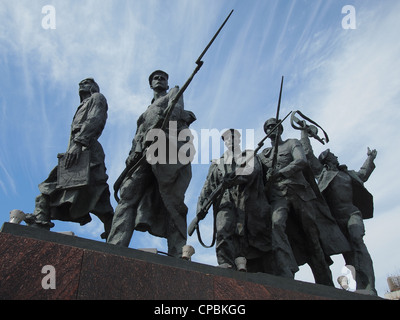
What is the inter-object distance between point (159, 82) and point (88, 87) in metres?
1.19

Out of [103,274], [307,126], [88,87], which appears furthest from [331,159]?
[103,274]

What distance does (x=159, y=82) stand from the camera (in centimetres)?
836

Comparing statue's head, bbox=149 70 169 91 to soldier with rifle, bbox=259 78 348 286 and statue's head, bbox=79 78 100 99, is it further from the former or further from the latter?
soldier with rifle, bbox=259 78 348 286

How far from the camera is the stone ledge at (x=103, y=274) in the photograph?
4848 mm

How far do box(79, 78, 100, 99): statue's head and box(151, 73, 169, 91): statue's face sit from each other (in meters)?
0.95

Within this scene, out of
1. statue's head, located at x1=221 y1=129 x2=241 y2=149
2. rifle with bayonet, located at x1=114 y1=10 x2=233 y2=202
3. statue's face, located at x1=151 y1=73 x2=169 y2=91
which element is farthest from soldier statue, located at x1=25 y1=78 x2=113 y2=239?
statue's head, located at x1=221 y1=129 x2=241 y2=149

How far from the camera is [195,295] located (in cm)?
547

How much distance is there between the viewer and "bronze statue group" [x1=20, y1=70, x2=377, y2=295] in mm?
7234

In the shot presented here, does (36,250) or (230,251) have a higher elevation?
(230,251)

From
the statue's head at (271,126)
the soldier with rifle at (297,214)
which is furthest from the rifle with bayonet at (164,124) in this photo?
the statue's head at (271,126)

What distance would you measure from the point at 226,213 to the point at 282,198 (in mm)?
1164
